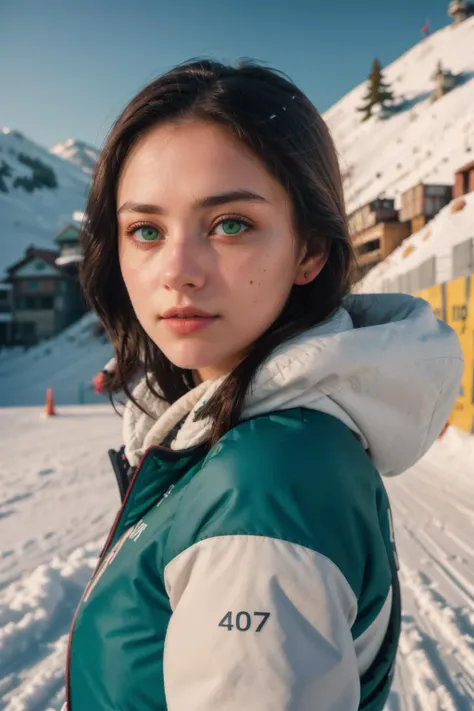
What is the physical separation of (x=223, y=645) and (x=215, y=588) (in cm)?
8

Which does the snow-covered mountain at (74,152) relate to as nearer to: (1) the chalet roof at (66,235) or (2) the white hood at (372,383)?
(1) the chalet roof at (66,235)

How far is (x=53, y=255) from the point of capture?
41.4 metres

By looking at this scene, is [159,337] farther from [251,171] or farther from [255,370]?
[251,171]

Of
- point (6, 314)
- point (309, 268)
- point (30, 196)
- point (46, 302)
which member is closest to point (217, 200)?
point (309, 268)

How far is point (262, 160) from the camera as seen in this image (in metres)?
1.16

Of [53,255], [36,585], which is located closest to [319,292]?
[36,585]

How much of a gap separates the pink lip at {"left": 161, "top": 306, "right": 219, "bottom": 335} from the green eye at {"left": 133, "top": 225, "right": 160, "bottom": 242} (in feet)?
0.69

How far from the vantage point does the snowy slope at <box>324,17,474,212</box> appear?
Result: 39.2 m

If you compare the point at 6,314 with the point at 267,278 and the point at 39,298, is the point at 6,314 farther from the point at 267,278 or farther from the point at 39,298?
the point at 267,278

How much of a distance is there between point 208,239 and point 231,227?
60 mm

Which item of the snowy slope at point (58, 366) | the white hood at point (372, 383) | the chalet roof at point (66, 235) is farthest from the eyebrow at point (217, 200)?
the chalet roof at point (66, 235)

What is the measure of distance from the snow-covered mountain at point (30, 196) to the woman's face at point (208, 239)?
6285 centimetres

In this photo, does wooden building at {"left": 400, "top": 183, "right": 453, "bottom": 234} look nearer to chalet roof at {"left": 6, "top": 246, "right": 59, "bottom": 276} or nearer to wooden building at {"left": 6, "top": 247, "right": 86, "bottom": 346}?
wooden building at {"left": 6, "top": 247, "right": 86, "bottom": 346}

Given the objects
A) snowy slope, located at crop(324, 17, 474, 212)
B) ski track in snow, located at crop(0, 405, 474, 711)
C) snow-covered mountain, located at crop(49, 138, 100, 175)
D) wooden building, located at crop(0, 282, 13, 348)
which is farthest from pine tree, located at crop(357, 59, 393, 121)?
snow-covered mountain, located at crop(49, 138, 100, 175)
